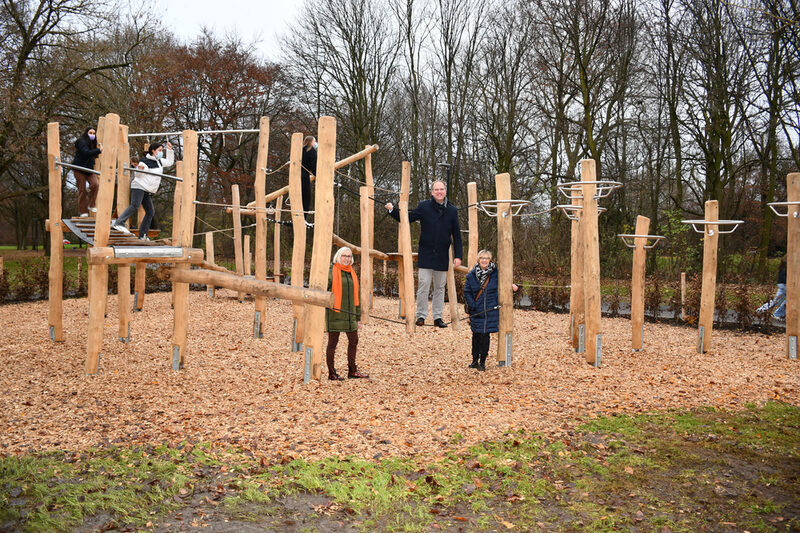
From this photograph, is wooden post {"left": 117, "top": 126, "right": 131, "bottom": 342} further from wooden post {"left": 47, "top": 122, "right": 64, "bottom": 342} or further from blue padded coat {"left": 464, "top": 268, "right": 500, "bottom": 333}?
blue padded coat {"left": 464, "top": 268, "right": 500, "bottom": 333}

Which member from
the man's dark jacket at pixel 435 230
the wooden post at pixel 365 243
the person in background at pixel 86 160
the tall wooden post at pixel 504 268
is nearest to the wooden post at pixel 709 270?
the tall wooden post at pixel 504 268

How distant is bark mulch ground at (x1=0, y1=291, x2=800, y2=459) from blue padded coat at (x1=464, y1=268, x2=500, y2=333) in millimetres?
609

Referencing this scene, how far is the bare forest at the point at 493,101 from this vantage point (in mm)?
17000

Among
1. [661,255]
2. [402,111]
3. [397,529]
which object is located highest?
[402,111]

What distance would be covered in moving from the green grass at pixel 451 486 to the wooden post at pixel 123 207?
168 inches

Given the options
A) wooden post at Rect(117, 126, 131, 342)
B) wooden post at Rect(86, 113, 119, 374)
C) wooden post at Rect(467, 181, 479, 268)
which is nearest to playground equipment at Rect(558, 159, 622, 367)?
wooden post at Rect(467, 181, 479, 268)

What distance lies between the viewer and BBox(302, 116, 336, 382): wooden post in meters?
6.11

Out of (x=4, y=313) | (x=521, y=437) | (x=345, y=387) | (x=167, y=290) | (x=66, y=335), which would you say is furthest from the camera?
(x=167, y=290)

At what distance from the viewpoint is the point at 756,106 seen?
711 inches

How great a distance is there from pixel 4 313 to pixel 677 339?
12.3m

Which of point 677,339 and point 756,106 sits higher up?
point 756,106

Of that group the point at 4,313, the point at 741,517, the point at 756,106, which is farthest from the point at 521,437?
the point at 756,106

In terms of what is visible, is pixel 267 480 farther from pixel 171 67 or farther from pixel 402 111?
pixel 402 111

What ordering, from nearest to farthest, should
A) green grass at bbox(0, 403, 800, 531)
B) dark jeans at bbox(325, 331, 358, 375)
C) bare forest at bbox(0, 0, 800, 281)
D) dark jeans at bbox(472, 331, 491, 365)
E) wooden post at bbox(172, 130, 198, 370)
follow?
green grass at bbox(0, 403, 800, 531) → wooden post at bbox(172, 130, 198, 370) → dark jeans at bbox(325, 331, 358, 375) → dark jeans at bbox(472, 331, 491, 365) → bare forest at bbox(0, 0, 800, 281)
